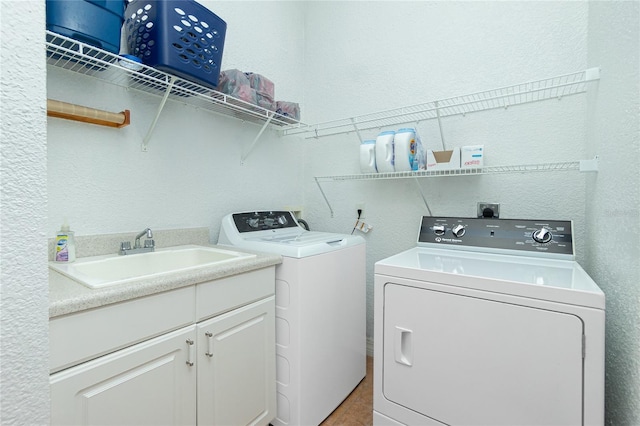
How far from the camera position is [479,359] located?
1136mm

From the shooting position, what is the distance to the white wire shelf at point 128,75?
1219 millimetres

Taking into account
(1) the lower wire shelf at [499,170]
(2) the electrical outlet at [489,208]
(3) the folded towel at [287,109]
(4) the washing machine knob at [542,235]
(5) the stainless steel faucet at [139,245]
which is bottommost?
(5) the stainless steel faucet at [139,245]

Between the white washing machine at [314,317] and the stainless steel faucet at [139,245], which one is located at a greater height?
the stainless steel faucet at [139,245]

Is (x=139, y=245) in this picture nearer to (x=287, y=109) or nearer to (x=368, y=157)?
(x=287, y=109)

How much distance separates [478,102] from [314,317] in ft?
5.37

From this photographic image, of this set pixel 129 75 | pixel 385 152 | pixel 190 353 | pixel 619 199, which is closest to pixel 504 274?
pixel 619 199

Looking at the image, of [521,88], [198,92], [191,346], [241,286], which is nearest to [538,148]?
[521,88]

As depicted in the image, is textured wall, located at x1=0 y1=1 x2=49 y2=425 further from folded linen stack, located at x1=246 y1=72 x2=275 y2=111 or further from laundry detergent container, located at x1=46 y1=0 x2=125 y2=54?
folded linen stack, located at x1=246 y1=72 x2=275 y2=111

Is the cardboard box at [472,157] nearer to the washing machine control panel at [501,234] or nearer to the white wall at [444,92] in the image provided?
the white wall at [444,92]

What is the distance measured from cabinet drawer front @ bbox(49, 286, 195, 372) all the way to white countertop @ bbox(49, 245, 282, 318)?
0.12ft

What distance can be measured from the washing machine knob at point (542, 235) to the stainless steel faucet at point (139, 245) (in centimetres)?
195

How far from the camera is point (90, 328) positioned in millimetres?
935

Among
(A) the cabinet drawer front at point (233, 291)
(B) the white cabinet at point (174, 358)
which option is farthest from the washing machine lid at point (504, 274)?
(B) the white cabinet at point (174, 358)

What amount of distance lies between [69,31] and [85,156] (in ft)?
1.91
